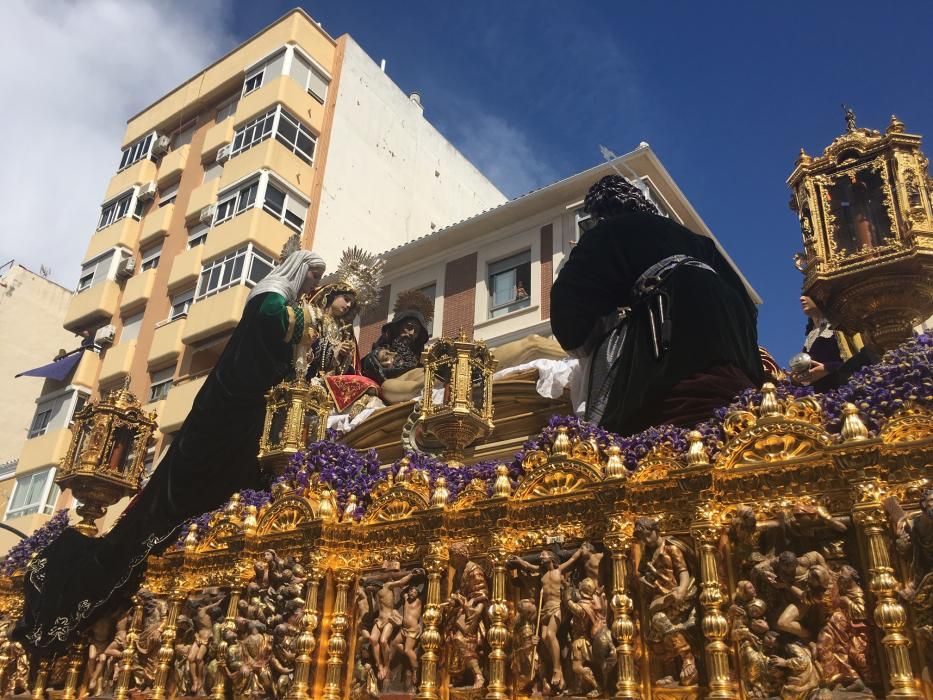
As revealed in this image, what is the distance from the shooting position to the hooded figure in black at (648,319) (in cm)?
769

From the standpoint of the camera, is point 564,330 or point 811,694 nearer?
point 811,694

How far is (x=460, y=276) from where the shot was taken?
21172 millimetres

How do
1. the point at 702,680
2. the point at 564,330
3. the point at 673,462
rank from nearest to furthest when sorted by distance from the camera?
the point at 702,680, the point at 673,462, the point at 564,330

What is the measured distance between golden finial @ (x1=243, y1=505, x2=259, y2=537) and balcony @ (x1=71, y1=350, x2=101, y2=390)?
22.6 meters

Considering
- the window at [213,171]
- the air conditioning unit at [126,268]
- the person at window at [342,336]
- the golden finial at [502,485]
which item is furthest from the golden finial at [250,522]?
the air conditioning unit at [126,268]

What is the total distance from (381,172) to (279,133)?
449cm

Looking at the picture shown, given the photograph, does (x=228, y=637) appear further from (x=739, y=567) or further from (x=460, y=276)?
(x=460, y=276)

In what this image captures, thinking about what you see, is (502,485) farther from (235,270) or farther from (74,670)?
(235,270)

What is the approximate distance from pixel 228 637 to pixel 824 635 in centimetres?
573

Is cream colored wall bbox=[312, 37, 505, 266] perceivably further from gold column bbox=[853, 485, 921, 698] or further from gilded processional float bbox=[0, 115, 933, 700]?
gold column bbox=[853, 485, 921, 698]

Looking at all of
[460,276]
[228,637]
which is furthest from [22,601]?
[460,276]

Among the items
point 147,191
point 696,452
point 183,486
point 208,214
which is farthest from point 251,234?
point 696,452

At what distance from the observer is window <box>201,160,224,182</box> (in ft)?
94.7

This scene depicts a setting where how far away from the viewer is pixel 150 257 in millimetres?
30250
